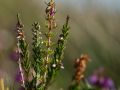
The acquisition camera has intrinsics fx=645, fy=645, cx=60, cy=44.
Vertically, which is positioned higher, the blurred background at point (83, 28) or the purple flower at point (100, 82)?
the blurred background at point (83, 28)

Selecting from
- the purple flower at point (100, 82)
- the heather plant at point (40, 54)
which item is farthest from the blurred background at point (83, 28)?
the heather plant at point (40, 54)

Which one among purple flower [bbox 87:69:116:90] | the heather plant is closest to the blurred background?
purple flower [bbox 87:69:116:90]

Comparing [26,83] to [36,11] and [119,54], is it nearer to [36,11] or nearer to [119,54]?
[119,54]

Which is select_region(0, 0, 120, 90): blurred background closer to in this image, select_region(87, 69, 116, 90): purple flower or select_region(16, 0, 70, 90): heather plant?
select_region(87, 69, 116, 90): purple flower

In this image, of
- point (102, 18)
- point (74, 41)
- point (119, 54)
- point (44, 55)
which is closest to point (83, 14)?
point (102, 18)

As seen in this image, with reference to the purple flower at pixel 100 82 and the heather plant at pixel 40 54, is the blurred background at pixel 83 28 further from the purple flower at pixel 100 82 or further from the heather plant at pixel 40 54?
the heather plant at pixel 40 54

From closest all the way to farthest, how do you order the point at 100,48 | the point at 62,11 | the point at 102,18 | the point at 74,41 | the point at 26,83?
the point at 26,83, the point at 100,48, the point at 74,41, the point at 102,18, the point at 62,11

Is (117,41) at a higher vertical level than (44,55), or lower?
higher

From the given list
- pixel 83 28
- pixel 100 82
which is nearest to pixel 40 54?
pixel 100 82

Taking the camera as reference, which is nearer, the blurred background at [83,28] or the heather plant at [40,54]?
the heather plant at [40,54]
